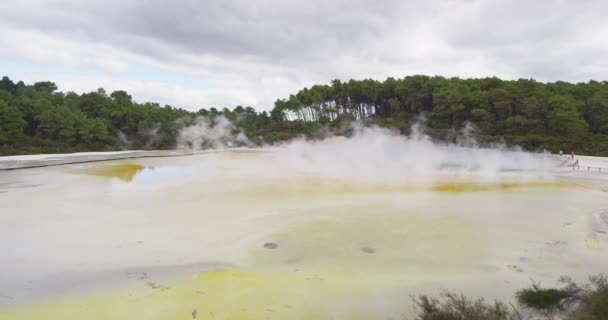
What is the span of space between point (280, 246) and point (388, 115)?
28.7 meters

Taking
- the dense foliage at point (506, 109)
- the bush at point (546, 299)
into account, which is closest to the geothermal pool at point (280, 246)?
the bush at point (546, 299)

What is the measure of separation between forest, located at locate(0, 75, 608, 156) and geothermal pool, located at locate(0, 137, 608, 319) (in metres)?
12.2

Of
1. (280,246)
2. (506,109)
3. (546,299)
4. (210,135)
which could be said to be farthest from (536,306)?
(210,135)

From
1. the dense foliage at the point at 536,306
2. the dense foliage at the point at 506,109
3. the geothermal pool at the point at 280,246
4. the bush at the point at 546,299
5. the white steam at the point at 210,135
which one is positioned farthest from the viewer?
the white steam at the point at 210,135

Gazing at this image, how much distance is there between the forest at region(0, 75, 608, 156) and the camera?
19.2 meters

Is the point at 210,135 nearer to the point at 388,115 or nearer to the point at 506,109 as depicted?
the point at 388,115

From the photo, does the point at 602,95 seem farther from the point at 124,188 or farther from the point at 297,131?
the point at 124,188

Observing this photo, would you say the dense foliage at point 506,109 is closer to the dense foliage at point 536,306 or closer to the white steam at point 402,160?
the white steam at point 402,160

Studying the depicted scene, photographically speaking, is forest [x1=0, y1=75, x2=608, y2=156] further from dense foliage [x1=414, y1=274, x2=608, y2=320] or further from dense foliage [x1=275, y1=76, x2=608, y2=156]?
dense foliage [x1=414, y1=274, x2=608, y2=320]

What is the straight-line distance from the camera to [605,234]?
5.15 metres

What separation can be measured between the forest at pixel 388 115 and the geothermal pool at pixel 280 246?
12177 millimetres

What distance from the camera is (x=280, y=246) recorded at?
4750mm

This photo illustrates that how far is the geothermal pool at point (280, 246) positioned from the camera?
3359mm

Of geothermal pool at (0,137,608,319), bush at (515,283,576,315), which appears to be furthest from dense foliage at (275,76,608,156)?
bush at (515,283,576,315)
